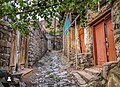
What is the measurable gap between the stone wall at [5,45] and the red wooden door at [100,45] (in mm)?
3439

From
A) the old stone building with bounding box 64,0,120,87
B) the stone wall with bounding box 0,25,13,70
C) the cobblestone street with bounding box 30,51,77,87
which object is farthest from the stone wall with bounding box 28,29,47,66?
the stone wall with bounding box 0,25,13,70

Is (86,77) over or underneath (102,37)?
underneath

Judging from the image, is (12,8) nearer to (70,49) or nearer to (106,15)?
(106,15)

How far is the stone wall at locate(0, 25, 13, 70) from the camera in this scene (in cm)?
343

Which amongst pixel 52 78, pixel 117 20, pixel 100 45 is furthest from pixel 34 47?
pixel 117 20

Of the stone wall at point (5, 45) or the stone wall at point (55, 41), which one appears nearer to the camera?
the stone wall at point (5, 45)

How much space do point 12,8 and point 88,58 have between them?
4200 mm

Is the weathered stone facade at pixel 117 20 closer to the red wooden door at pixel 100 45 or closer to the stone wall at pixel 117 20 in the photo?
the stone wall at pixel 117 20

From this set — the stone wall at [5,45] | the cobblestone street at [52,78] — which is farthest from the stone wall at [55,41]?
the stone wall at [5,45]

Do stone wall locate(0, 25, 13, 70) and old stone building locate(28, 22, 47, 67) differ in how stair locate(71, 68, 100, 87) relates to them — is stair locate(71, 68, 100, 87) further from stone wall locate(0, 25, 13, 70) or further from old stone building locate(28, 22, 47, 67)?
old stone building locate(28, 22, 47, 67)

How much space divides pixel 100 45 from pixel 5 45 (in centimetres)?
365

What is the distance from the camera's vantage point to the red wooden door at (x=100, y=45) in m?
5.26

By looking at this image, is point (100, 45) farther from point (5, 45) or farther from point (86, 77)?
point (5, 45)

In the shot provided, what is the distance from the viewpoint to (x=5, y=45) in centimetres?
362
